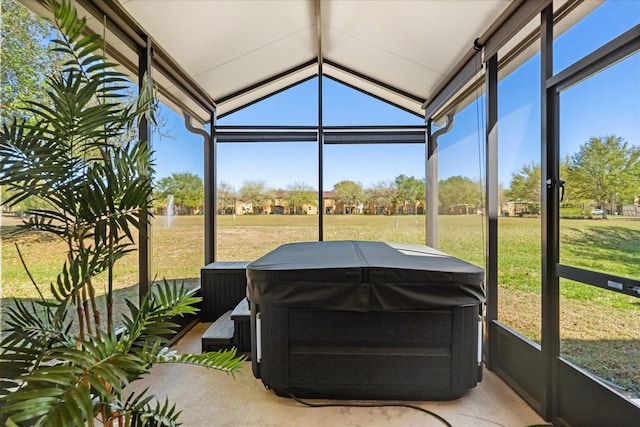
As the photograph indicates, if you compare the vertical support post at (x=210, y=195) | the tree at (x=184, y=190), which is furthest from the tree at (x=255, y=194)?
the tree at (x=184, y=190)

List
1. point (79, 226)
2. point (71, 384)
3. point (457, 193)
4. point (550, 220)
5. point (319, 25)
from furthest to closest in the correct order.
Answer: point (457, 193) < point (319, 25) < point (550, 220) < point (79, 226) < point (71, 384)

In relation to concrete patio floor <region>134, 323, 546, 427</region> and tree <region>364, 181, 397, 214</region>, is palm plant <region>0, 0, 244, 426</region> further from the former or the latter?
tree <region>364, 181, 397, 214</region>

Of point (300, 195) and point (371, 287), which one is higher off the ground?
point (300, 195)

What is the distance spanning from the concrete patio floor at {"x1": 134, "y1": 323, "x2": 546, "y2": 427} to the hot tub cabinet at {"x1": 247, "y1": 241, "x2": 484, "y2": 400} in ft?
0.39

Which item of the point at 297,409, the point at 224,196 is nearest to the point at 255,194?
the point at 224,196

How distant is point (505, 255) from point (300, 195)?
111 inches

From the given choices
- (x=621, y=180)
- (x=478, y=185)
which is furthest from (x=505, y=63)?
(x=621, y=180)

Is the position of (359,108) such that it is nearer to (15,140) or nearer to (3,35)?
(3,35)

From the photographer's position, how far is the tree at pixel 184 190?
3.57 meters

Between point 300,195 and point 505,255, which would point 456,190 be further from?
point 300,195

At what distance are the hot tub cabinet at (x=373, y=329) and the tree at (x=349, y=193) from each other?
2.56 metres

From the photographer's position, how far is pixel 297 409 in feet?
7.20

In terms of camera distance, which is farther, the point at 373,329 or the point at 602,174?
the point at 373,329

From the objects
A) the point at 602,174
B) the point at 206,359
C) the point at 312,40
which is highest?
the point at 312,40
